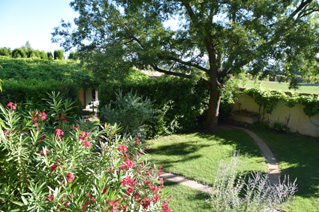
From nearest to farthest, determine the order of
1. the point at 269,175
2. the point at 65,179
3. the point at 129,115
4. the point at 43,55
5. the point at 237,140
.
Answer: the point at 65,179, the point at 269,175, the point at 129,115, the point at 237,140, the point at 43,55

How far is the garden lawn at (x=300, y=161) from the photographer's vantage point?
4.48 metres

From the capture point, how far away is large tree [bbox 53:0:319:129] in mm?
6758

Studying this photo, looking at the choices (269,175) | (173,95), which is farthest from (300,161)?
(173,95)

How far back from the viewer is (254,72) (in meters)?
6.90

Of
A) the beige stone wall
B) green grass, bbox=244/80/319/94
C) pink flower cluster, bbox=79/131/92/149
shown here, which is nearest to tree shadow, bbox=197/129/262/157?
the beige stone wall

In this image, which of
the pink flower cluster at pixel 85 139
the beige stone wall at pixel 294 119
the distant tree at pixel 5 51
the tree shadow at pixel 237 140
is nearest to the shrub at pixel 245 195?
the pink flower cluster at pixel 85 139

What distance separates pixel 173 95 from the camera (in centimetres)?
924

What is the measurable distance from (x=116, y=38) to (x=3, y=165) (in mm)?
7188

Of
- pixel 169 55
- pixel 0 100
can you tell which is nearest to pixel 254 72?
pixel 169 55

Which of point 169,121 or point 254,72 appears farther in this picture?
point 169,121

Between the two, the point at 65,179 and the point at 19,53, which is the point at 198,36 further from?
the point at 19,53

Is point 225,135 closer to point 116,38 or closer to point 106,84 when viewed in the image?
point 106,84

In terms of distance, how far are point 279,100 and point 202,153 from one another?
17.8ft

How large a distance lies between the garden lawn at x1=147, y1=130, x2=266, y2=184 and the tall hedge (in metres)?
0.91
